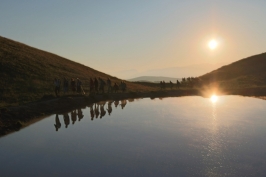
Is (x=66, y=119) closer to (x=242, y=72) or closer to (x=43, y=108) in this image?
(x=43, y=108)

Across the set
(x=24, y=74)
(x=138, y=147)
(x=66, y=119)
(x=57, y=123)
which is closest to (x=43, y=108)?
(x=66, y=119)

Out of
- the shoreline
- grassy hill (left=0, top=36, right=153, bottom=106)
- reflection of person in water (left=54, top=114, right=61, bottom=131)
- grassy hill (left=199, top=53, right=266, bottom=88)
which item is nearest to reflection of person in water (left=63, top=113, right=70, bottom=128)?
reflection of person in water (left=54, top=114, right=61, bottom=131)

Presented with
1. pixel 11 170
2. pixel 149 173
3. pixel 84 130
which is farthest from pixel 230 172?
pixel 84 130

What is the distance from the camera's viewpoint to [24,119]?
21.2 m

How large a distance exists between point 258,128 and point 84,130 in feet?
38.1

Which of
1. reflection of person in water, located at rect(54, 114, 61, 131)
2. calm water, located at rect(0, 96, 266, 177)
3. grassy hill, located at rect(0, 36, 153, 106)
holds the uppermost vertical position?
grassy hill, located at rect(0, 36, 153, 106)

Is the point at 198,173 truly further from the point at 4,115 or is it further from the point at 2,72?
the point at 2,72

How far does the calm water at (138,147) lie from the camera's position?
1041cm

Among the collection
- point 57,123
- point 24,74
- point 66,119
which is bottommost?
point 57,123

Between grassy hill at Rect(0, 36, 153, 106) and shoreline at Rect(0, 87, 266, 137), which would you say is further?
grassy hill at Rect(0, 36, 153, 106)

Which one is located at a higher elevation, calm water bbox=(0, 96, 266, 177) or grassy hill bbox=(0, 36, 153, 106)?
grassy hill bbox=(0, 36, 153, 106)

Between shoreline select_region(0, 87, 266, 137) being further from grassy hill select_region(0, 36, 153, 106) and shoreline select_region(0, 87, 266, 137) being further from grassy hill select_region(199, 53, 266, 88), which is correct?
grassy hill select_region(199, 53, 266, 88)

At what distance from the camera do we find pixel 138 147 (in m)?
13.5

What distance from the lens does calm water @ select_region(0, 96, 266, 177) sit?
34.2 feet
